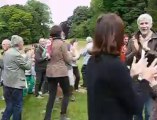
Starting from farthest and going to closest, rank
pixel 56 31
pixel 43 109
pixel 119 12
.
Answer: pixel 119 12 → pixel 43 109 → pixel 56 31

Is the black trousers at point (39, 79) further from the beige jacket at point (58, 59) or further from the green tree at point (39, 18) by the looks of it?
the green tree at point (39, 18)

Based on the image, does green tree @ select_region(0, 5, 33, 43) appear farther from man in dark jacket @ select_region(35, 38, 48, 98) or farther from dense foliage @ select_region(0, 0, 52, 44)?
man in dark jacket @ select_region(35, 38, 48, 98)

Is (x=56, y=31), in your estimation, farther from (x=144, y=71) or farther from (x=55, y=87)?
Result: (x=144, y=71)

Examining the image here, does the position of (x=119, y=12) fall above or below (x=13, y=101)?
above

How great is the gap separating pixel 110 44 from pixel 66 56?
194 inches

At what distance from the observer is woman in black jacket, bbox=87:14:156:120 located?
359 cm

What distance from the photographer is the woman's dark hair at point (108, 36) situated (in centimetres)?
361

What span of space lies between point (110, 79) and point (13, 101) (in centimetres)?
492

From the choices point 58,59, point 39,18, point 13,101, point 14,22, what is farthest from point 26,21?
point 13,101

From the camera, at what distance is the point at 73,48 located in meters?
11.0

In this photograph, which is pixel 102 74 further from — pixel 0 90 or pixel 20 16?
pixel 20 16

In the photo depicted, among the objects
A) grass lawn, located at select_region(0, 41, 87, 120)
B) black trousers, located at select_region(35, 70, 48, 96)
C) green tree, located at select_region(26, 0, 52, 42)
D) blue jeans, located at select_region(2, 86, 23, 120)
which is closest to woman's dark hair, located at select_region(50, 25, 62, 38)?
blue jeans, located at select_region(2, 86, 23, 120)

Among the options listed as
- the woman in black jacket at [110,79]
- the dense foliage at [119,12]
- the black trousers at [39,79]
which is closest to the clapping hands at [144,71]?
the woman in black jacket at [110,79]

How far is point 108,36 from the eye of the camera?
11.9ft
